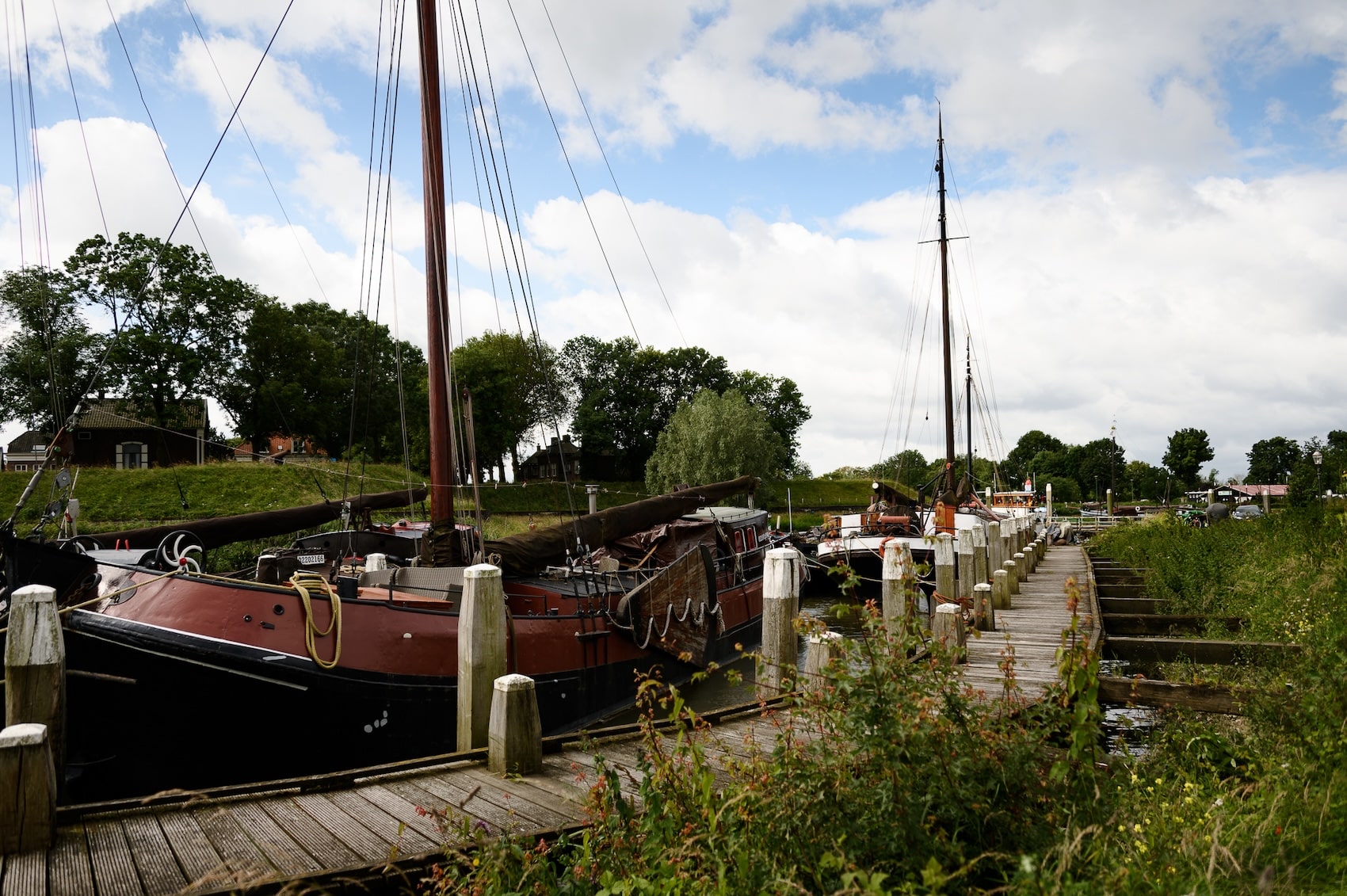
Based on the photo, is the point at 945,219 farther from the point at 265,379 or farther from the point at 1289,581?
the point at 265,379

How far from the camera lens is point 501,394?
2480 inches

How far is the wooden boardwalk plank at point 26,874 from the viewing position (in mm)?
4566

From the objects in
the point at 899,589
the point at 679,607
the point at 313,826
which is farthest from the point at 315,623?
the point at 899,589

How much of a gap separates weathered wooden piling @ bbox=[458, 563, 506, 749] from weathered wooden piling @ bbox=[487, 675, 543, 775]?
33.9 inches

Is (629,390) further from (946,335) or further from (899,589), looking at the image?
(899,589)

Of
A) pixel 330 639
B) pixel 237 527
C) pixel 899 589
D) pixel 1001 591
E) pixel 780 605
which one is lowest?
pixel 1001 591

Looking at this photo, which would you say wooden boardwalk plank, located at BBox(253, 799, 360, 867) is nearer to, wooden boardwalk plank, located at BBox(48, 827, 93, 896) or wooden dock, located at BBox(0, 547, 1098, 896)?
wooden dock, located at BBox(0, 547, 1098, 896)

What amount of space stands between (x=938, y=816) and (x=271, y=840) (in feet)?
12.9

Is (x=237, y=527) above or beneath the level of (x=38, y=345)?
beneath

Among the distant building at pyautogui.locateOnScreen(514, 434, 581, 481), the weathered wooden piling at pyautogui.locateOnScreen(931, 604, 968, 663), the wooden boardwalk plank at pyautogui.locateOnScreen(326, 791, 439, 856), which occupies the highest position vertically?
the distant building at pyautogui.locateOnScreen(514, 434, 581, 481)

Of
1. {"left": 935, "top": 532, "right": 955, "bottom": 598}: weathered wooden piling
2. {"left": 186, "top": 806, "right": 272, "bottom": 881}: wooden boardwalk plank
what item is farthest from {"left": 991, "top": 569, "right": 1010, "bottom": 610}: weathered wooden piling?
{"left": 186, "top": 806, "right": 272, "bottom": 881}: wooden boardwalk plank

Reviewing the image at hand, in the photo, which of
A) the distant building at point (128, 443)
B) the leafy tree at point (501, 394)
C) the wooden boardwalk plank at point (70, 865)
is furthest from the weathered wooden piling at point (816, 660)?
the leafy tree at point (501, 394)

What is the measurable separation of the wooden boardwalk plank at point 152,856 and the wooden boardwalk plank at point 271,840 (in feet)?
1.38

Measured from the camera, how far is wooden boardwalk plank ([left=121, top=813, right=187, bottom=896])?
4652 mm
